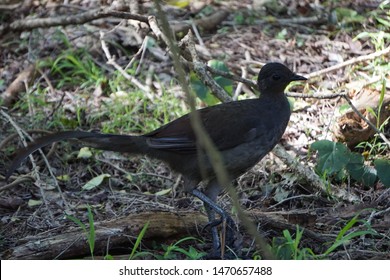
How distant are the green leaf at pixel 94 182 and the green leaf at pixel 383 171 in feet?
6.74

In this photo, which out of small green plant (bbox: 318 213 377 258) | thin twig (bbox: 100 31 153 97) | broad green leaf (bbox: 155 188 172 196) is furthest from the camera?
thin twig (bbox: 100 31 153 97)

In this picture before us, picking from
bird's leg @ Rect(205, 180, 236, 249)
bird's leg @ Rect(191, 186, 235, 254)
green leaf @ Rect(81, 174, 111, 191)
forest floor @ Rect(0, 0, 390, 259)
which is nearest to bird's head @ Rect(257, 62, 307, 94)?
forest floor @ Rect(0, 0, 390, 259)

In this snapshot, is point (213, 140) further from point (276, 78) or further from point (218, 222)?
point (276, 78)

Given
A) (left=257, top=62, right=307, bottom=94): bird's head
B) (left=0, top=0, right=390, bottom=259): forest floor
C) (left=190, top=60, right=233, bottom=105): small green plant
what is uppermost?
(left=257, top=62, right=307, bottom=94): bird's head

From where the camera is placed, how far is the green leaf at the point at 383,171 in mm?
4582

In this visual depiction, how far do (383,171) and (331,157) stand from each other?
356mm

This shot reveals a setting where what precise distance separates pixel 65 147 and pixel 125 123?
547mm

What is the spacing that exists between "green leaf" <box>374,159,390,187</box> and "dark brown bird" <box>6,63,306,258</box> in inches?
28.5

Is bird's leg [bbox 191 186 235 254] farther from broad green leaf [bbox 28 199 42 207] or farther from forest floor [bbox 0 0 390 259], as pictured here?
broad green leaf [bbox 28 199 42 207]

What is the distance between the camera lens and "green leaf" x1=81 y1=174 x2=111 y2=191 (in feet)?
17.8

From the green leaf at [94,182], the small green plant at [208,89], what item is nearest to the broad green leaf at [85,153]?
the green leaf at [94,182]

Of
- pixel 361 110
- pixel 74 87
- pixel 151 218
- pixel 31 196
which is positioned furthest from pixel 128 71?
pixel 151 218

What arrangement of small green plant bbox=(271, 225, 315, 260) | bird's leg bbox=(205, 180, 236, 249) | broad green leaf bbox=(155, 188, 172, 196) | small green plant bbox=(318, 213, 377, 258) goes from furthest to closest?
broad green leaf bbox=(155, 188, 172, 196), bird's leg bbox=(205, 180, 236, 249), small green plant bbox=(318, 213, 377, 258), small green plant bbox=(271, 225, 315, 260)

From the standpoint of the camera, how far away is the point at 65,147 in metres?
5.93
